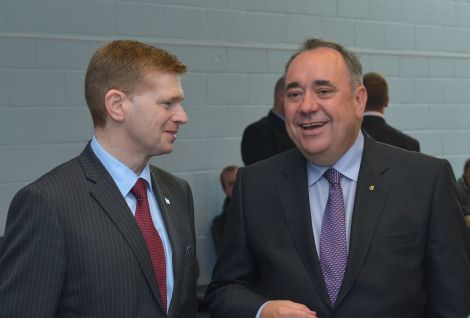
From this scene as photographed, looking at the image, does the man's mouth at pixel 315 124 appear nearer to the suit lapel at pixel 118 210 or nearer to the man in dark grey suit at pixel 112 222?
the man in dark grey suit at pixel 112 222

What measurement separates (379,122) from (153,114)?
290 centimetres

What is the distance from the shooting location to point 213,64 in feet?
21.1

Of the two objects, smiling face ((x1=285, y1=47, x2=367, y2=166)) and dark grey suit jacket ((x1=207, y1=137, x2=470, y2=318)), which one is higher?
smiling face ((x1=285, y1=47, x2=367, y2=166))

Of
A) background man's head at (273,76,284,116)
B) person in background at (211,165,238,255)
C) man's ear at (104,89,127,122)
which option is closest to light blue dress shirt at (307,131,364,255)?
man's ear at (104,89,127,122)

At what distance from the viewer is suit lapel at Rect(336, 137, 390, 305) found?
250 centimetres

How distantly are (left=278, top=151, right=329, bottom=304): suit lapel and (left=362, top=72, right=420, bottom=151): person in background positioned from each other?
233 cm

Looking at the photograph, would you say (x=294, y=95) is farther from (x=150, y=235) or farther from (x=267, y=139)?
(x=267, y=139)

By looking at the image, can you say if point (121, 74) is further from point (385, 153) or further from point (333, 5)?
point (333, 5)

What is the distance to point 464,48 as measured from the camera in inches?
327

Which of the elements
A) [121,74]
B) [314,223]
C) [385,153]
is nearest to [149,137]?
[121,74]

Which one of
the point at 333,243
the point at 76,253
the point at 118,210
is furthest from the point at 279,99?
the point at 76,253

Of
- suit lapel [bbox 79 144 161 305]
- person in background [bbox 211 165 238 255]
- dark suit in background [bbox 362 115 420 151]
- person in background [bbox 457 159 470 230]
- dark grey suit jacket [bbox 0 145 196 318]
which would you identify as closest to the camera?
dark grey suit jacket [bbox 0 145 196 318]

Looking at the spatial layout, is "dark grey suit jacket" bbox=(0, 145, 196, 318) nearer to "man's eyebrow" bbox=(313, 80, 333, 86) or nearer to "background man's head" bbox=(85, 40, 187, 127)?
"background man's head" bbox=(85, 40, 187, 127)

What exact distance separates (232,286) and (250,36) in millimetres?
4172
